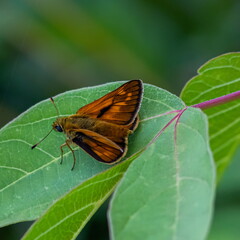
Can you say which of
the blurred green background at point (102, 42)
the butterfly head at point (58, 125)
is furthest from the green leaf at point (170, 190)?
the blurred green background at point (102, 42)

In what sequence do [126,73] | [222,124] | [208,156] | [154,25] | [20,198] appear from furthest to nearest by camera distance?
[154,25] < [126,73] < [222,124] < [20,198] < [208,156]

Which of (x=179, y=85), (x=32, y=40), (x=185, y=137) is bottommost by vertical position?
(x=179, y=85)

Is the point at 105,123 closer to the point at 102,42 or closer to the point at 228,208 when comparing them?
the point at 228,208

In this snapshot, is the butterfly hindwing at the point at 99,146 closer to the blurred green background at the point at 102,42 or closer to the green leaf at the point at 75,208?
the green leaf at the point at 75,208

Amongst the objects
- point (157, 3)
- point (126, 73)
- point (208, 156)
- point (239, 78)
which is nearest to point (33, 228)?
point (208, 156)

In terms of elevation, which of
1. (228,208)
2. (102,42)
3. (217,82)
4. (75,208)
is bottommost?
(228,208)

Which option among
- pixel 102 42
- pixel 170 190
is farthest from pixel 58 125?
pixel 102 42

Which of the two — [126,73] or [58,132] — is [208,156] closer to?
[58,132]
